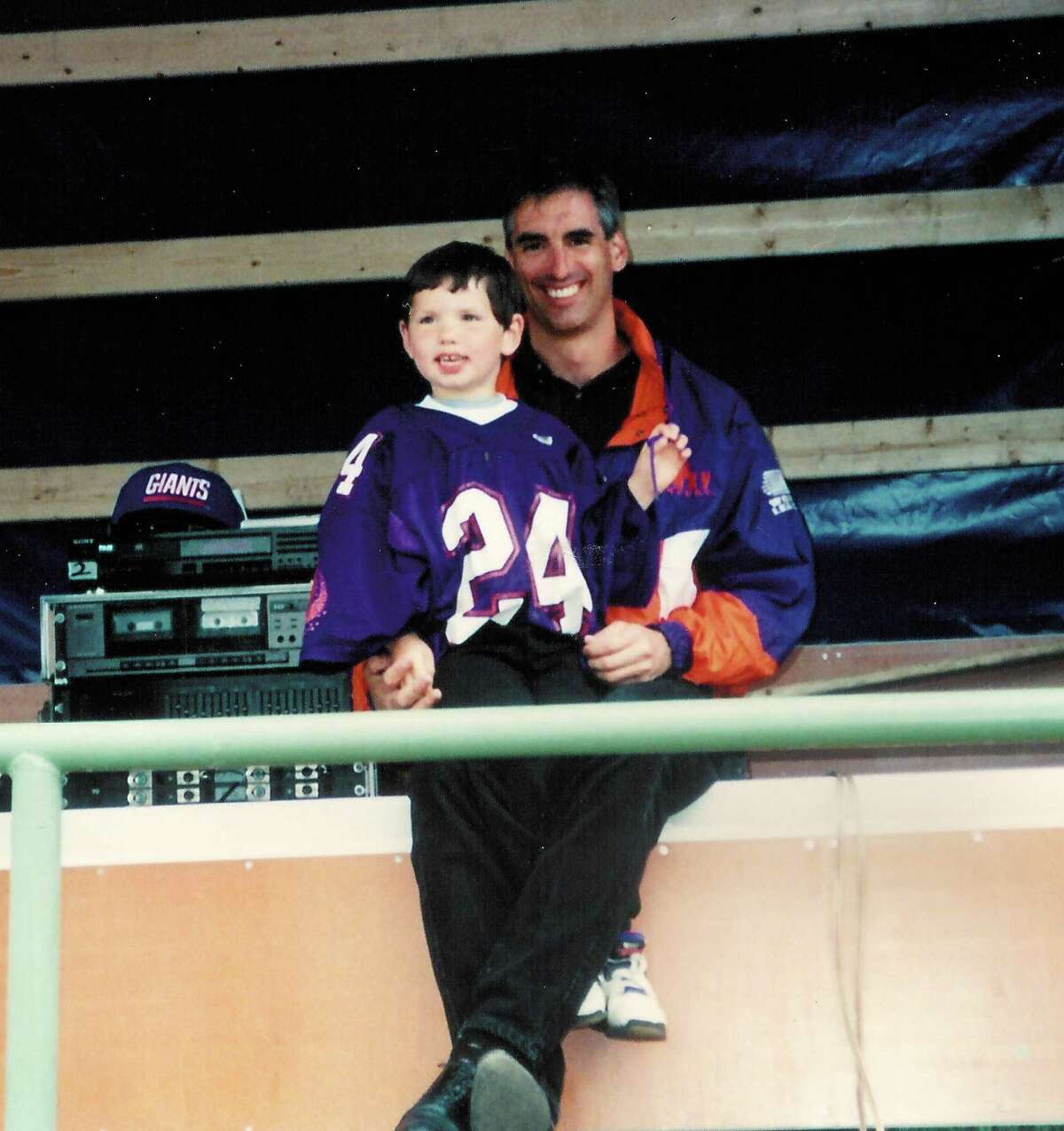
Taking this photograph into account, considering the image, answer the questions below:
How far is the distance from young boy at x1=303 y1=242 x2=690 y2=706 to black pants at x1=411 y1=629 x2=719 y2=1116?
0.02 meters

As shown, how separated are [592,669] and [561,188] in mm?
845

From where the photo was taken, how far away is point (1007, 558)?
2988 mm

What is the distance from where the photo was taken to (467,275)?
2004mm

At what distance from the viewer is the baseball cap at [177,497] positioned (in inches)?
101

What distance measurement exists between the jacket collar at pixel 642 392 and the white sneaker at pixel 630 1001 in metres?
0.73

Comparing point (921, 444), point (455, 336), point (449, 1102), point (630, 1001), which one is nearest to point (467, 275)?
point (455, 336)

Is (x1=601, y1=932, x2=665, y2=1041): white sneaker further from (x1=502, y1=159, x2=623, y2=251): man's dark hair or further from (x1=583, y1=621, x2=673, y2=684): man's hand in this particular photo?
(x1=502, y1=159, x2=623, y2=251): man's dark hair

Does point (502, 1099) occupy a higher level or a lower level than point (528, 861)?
lower

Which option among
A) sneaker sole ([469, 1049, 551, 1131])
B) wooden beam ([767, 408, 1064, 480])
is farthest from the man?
wooden beam ([767, 408, 1064, 480])

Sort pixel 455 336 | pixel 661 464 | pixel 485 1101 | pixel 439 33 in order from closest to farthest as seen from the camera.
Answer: pixel 485 1101 < pixel 455 336 < pixel 661 464 < pixel 439 33

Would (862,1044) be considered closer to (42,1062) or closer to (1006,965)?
(1006,965)

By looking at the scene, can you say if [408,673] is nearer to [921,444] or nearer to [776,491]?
[776,491]

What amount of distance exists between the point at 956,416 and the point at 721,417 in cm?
90

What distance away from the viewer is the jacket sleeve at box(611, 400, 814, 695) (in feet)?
6.68
